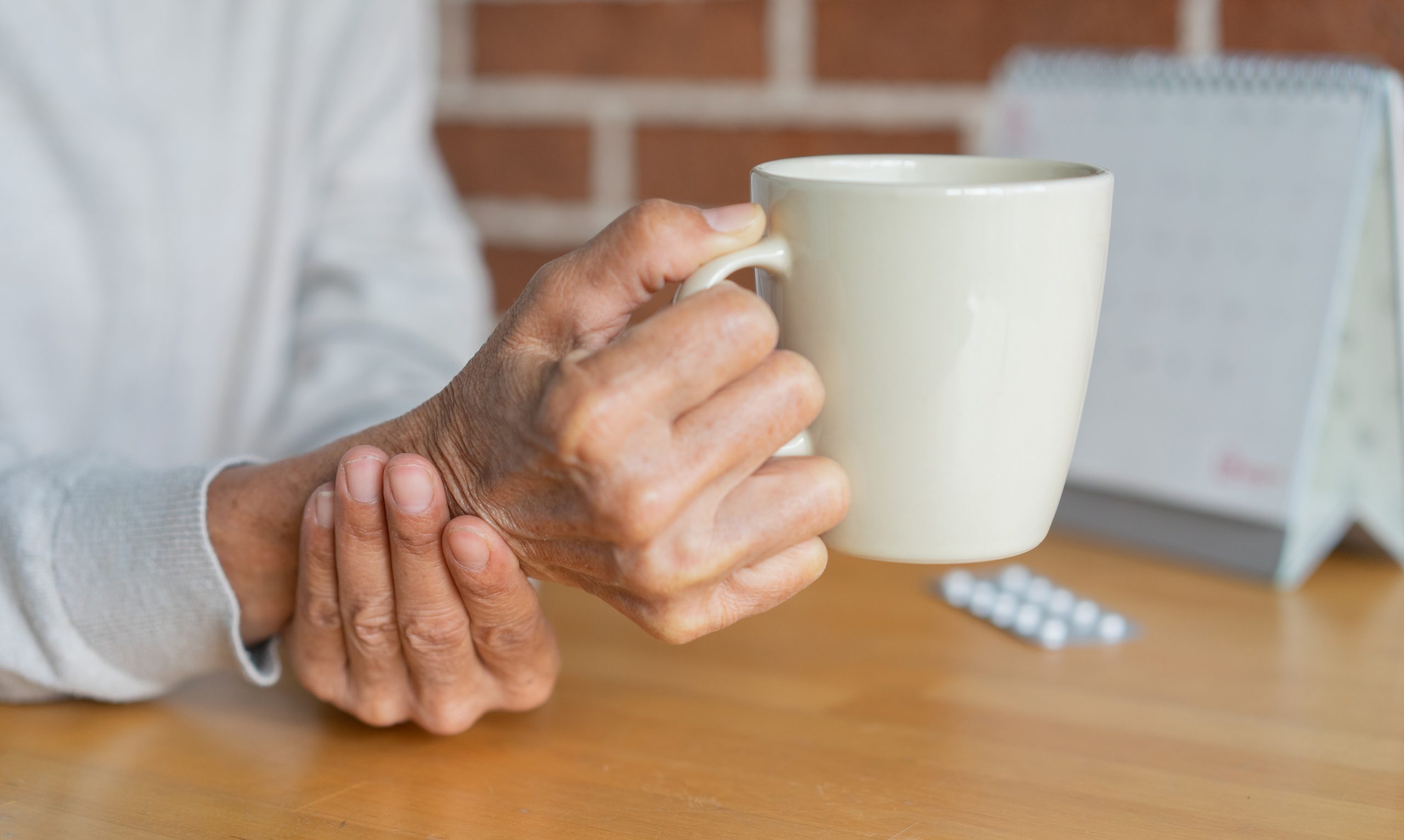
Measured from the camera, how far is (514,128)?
3.89 ft

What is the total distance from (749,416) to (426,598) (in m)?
0.16

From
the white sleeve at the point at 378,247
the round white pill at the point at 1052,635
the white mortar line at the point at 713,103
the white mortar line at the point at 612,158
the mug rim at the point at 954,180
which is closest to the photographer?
the mug rim at the point at 954,180

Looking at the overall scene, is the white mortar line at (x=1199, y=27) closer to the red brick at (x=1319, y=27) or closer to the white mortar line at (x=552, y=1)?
the red brick at (x=1319, y=27)

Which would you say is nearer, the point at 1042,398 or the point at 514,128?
the point at 1042,398

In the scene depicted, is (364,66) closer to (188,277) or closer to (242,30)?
(242,30)

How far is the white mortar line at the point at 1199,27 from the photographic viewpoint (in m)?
0.87

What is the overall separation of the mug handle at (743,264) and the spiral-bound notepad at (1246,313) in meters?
0.42

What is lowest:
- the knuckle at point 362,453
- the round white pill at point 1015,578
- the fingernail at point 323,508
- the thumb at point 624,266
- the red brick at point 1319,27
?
the round white pill at point 1015,578

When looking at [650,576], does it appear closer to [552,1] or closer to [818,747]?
[818,747]

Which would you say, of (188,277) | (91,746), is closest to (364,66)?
(188,277)

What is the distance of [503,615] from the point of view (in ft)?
1.58

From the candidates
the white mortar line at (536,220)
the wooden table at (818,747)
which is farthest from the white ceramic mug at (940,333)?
the white mortar line at (536,220)

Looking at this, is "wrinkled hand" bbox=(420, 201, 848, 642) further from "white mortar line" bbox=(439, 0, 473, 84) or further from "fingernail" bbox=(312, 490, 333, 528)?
"white mortar line" bbox=(439, 0, 473, 84)

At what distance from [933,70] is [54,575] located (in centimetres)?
73
